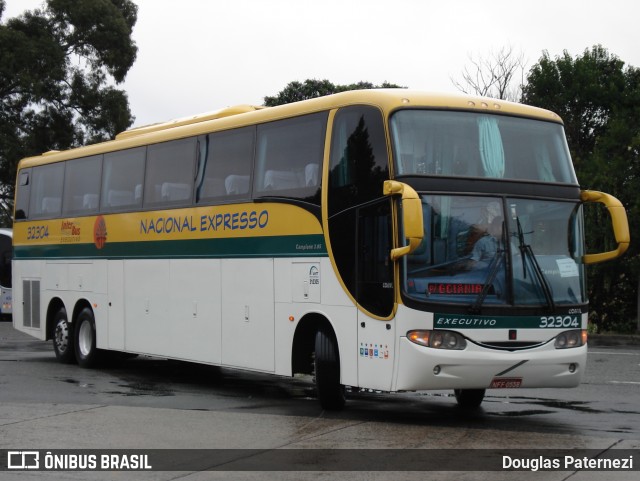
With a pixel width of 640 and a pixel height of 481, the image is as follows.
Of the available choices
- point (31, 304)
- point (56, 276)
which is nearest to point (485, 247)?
point (56, 276)

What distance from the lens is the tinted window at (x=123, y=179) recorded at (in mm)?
16875

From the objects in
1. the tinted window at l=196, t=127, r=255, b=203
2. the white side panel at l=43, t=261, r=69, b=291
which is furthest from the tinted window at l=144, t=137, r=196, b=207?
the white side panel at l=43, t=261, r=69, b=291

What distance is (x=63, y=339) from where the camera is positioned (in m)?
19.2

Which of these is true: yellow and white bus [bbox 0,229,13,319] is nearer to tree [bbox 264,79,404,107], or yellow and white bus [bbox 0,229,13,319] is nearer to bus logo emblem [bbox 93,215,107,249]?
bus logo emblem [bbox 93,215,107,249]

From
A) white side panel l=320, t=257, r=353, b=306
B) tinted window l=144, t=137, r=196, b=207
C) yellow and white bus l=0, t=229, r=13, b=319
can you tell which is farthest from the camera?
yellow and white bus l=0, t=229, r=13, b=319

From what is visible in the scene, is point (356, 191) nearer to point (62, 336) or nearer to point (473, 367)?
point (473, 367)

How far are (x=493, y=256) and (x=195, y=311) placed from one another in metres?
5.50

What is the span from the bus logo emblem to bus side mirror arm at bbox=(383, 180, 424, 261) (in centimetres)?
805

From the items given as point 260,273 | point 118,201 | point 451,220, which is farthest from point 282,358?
point 118,201

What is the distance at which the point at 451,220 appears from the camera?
11227mm

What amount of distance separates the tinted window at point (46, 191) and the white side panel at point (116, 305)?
8.01 ft

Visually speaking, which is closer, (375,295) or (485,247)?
(485,247)

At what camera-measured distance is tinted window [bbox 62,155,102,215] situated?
18.2 meters

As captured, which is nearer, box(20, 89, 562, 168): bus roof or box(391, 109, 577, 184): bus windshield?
box(391, 109, 577, 184): bus windshield
